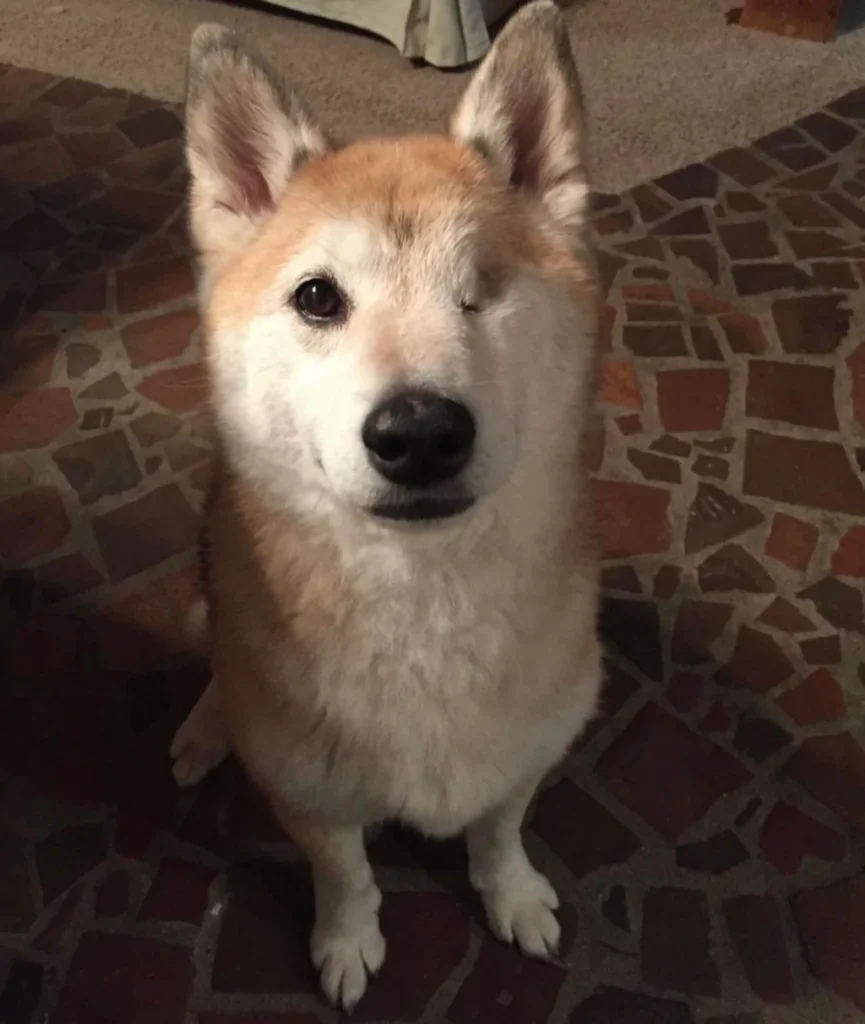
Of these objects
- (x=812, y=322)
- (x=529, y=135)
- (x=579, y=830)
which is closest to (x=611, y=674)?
(x=579, y=830)

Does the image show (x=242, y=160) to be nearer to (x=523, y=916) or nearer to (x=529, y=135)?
(x=529, y=135)

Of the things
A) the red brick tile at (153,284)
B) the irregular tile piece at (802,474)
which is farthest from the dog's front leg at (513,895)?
the red brick tile at (153,284)

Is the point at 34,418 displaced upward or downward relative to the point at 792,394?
upward

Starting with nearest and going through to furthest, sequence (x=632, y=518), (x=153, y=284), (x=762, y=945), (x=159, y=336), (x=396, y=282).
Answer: (x=396, y=282), (x=762, y=945), (x=632, y=518), (x=159, y=336), (x=153, y=284)

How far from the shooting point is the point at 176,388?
254 cm

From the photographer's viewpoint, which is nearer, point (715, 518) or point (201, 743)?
point (201, 743)

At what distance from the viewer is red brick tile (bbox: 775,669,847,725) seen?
6.29ft

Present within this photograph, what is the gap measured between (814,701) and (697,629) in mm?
268

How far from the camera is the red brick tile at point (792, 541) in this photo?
2186 millimetres

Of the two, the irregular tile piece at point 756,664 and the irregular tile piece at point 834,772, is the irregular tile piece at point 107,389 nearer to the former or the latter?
the irregular tile piece at point 756,664

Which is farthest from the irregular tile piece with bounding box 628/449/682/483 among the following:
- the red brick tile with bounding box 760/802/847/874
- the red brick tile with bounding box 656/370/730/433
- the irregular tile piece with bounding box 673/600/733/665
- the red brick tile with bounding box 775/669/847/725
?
the red brick tile with bounding box 760/802/847/874

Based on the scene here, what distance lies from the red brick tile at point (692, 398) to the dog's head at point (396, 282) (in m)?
1.34

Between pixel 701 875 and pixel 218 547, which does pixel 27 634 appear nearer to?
pixel 218 547

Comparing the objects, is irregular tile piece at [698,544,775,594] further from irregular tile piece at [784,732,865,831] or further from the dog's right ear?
the dog's right ear
